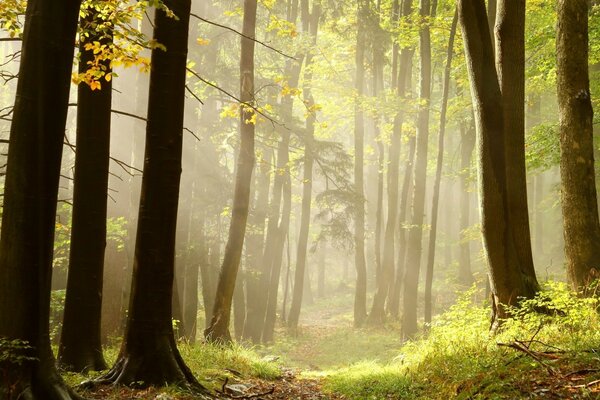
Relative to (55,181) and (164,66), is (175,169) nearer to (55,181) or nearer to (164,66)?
(164,66)

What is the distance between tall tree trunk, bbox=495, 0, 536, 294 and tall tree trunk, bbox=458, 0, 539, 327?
208 millimetres

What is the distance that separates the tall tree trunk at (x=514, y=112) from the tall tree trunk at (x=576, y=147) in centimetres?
61

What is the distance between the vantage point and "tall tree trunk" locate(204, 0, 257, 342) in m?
11.1

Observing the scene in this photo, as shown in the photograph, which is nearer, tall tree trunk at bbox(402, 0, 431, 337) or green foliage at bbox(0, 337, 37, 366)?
green foliage at bbox(0, 337, 37, 366)

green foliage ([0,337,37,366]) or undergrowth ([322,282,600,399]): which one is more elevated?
green foliage ([0,337,37,366])

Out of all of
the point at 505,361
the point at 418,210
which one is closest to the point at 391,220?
the point at 418,210


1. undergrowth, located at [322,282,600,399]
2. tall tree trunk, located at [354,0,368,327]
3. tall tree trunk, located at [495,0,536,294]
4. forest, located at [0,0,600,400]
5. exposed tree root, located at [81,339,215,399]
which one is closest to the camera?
forest, located at [0,0,600,400]

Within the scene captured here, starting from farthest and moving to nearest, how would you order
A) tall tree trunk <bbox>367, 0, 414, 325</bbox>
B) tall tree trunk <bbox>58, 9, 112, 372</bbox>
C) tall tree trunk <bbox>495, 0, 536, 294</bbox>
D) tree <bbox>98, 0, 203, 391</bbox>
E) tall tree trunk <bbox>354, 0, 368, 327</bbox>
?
tall tree trunk <bbox>354, 0, 368, 327</bbox> < tall tree trunk <bbox>367, 0, 414, 325</bbox> < tall tree trunk <bbox>495, 0, 536, 294</bbox> < tall tree trunk <bbox>58, 9, 112, 372</bbox> < tree <bbox>98, 0, 203, 391</bbox>

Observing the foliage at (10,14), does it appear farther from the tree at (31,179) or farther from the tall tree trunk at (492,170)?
the tall tree trunk at (492,170)

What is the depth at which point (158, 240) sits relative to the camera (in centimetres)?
573

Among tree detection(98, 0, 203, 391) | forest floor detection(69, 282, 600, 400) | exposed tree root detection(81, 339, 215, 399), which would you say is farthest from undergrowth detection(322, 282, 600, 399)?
tree detection(98, 0, 203, 391)

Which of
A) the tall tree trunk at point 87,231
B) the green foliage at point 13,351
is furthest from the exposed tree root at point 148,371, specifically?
the green foliage at point 13,351

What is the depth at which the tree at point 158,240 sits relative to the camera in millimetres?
5699

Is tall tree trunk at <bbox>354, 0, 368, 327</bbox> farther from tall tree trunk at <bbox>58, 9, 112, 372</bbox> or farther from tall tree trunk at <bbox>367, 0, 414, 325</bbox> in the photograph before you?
tall tree trunk at <bbox>58, 9, 112, 372</bbox>
